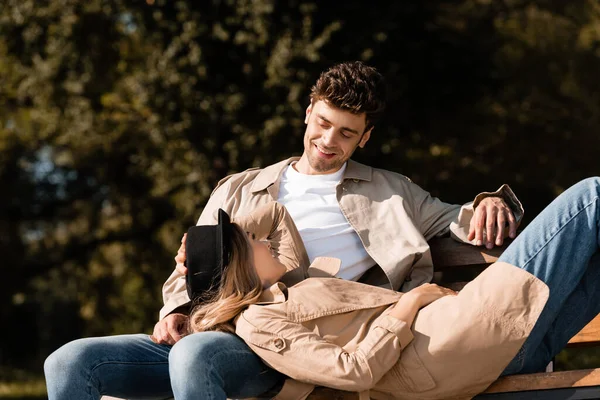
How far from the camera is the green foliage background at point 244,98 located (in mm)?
10656

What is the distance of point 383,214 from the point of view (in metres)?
4.17

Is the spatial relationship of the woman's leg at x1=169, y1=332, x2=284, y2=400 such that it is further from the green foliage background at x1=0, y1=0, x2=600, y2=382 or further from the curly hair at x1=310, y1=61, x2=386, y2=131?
the green foliage background at x1=0, y1=0, x2=600, y2=382

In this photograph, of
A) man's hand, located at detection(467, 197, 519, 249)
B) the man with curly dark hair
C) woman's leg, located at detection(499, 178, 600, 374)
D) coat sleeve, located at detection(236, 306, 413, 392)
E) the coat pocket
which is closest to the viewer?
coat sleeve, located at detection(236, 306, 413, 392)

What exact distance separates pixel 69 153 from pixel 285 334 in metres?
11.4

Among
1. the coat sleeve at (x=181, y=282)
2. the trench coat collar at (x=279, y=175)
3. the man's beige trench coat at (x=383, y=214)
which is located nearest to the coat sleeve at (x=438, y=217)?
the man's beige trench coat at (x=383, y=214)

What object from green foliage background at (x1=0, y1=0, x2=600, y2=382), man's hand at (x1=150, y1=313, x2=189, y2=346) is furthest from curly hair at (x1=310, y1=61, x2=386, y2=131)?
green foliage background at (x1=0, y1=0, x2=600, y2=382)

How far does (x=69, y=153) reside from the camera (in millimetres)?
14211

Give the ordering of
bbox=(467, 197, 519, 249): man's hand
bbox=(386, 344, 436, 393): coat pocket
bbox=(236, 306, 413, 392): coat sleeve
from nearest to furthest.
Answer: bbox=(236, 306, 413, 392): coat sleeve < bbox=(386, 344, 436, 393): coat pocket < bbox=(467, 197, 519, 249): man's hand

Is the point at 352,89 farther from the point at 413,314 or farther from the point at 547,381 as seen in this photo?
the point at 547,381

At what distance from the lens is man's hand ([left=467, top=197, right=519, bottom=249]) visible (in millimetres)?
3939

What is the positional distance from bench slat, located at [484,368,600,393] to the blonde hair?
2.84ft

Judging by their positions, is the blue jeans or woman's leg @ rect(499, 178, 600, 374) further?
woman's leg @ rect(499, 178, 600, 374)

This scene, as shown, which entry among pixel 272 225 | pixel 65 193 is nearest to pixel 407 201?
pixel 272 225

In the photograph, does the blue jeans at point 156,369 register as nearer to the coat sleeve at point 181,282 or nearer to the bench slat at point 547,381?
the coat sleeve at point 181,282
